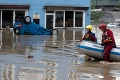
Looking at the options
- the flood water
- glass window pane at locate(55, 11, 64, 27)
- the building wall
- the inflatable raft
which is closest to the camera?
the flood water

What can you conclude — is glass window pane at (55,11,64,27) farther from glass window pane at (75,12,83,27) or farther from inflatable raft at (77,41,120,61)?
inflatable raft at (77,41,120,61)

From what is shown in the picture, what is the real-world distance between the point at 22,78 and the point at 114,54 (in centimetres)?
465

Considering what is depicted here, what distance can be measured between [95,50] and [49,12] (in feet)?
95.9

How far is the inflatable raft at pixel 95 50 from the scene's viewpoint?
13211 mm

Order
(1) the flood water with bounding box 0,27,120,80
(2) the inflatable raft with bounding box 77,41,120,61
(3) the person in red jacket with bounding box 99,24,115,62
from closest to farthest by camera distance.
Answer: (1) the flood water with bounding box 0,27,120,80 → (3) the person in red jacket with bounding box 99,24,115,62 → (2) the inflatable raft with bounding box 77,41,120,61

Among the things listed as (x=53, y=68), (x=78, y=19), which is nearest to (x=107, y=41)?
(x=53, y=68)

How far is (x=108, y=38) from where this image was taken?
12969 millimetres

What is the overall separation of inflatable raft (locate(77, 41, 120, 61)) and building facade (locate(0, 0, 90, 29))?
2698 centimetres

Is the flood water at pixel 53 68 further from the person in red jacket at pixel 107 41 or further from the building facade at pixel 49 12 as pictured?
the building facade at pixel 49 12

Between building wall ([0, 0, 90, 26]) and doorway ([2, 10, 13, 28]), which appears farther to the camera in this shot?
building wall ([0, 0, 90, 26])

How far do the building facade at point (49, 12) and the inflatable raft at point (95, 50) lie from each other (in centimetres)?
2698

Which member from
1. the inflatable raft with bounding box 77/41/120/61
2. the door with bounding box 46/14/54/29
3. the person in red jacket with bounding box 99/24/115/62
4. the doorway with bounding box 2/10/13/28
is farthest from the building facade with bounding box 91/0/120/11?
the person in red jacket with bounding box 99/24/115/62

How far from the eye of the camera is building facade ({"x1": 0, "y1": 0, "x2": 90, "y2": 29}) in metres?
40.2

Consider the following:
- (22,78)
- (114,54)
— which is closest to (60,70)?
(22,78)
